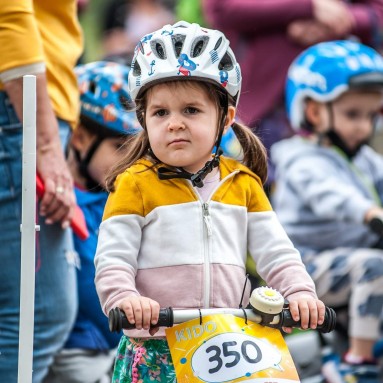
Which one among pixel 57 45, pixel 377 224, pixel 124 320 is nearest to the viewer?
pixel 124 320

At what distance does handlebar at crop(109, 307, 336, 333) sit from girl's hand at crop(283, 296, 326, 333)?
0.02 metres

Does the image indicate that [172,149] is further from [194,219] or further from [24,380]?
[24,380]

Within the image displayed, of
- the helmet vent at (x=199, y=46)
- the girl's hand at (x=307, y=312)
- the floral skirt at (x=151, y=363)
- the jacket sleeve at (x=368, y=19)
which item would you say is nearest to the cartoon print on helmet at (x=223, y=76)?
the helmet vent at (x=199, y=46)

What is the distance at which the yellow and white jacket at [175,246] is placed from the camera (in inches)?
167

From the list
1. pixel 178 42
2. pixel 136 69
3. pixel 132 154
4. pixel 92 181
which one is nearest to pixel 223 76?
pixel 178 42

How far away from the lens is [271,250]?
4.43 meters

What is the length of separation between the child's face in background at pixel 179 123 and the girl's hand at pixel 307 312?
2.01 feet

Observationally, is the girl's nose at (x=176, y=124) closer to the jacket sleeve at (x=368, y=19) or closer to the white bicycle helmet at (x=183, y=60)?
the white bicycle helmet at (x=183, y=60)

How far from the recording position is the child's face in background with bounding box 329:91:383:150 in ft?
26.2

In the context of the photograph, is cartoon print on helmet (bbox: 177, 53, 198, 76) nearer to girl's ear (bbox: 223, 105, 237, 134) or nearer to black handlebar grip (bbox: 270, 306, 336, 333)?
girl's ear (bbox: 223, 105, 237, 134)

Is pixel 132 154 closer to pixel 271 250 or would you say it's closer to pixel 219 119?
pixel 219 119

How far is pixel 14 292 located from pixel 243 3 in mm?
3798

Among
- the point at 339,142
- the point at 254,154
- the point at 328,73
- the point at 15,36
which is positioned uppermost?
the point at 15,36

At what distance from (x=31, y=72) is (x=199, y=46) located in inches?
35.9
